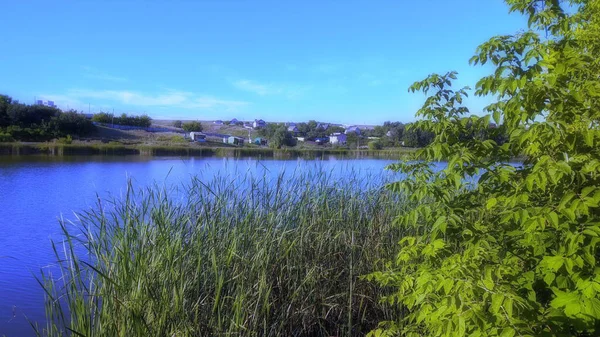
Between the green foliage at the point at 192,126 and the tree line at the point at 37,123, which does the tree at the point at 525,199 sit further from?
the green foliage at the point at 192,126

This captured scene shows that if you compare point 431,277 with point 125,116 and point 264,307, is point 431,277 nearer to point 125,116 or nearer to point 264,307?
point 264,307

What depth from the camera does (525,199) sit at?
213 cm

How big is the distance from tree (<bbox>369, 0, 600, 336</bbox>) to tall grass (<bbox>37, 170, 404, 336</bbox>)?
1.42m

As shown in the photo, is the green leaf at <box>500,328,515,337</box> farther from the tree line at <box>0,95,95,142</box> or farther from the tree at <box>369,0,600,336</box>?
the tree line at <box>0,95,95,142</box>

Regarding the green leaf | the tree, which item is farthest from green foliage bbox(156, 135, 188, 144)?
the green leaf

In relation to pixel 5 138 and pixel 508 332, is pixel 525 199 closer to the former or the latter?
pixel 508 332

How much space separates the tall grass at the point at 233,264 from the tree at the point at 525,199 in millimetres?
1419

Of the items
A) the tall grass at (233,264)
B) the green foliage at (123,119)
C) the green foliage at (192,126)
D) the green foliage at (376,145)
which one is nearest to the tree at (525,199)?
the tall grass at (233,264)

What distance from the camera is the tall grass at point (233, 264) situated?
3.34 m

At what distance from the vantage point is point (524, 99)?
229 centimetres

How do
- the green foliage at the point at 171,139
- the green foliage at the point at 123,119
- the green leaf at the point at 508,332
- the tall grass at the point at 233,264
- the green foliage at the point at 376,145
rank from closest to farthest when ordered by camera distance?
the green leaf at the point at 508,332 → the tall grass at the point at 233,264 → the green foliage at the point at 376,145 → the green foliage at the point at 171,139 → the green foliage at the point at 123,119

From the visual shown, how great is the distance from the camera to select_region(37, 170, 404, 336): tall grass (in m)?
3.34

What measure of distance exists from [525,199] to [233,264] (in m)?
2.55

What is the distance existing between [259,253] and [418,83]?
1.96 meters
